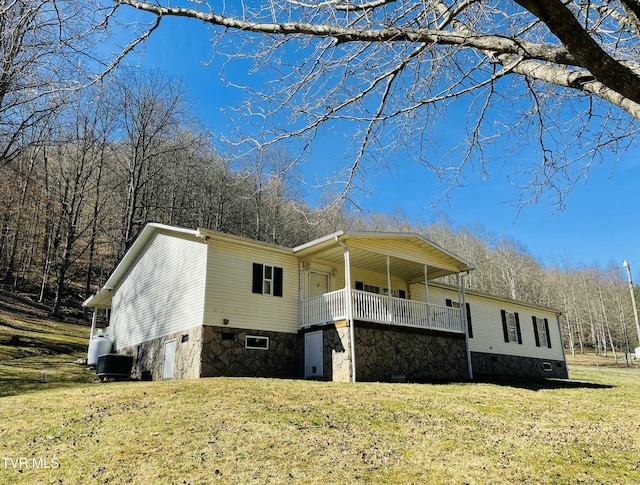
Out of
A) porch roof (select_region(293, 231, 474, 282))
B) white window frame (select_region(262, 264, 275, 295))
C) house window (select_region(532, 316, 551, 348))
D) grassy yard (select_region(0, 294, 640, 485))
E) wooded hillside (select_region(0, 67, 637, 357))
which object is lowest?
grassy yard (select_region(0, 294, 640, 485))

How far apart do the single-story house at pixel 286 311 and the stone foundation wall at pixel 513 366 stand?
312 cm

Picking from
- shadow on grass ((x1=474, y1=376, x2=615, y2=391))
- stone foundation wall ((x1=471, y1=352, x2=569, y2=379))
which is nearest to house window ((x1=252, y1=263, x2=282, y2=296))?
shadow on grass ((x1=474, y1=376, x2=615, y2=391))

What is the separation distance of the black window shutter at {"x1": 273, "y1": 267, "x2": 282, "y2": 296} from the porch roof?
92 centimetres

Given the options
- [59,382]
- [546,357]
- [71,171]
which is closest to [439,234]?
[546,357]

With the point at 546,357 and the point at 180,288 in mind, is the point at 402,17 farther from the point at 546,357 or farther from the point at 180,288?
the point at 546,357

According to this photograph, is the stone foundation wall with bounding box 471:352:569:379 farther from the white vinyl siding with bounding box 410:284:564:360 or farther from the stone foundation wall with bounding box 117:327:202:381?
the stone foundation wall with bounding box 117:327:202:381

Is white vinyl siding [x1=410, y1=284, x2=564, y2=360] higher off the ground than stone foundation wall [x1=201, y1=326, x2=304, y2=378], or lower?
higher

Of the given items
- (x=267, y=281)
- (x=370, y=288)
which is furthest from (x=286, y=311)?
(x=370, y=288)

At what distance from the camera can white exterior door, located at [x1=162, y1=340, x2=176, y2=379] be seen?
1480 centimetres

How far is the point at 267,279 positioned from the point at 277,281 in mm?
398

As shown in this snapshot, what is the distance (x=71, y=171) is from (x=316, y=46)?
30.4 meters

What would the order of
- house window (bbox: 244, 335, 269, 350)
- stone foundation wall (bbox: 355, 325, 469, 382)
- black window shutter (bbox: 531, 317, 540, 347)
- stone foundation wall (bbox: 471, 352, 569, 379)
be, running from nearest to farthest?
1. stone foundation wall (bbox: 355, 325, 469, 382)
2. house window (bbox: 244, 335, 269, 350)
3. stone foundation wall (bbox: 471, 352, 569, 379)
4. black window shutter (bbox: 531, 317, 540, 347)

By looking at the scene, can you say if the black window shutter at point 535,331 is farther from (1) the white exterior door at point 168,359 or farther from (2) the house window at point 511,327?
(1) the white exterior door at point 168,359

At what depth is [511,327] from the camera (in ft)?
75.0
